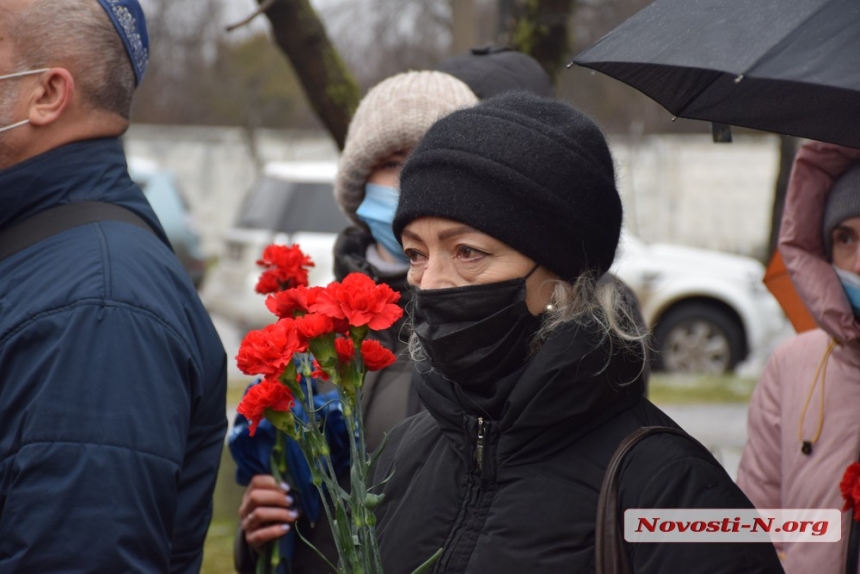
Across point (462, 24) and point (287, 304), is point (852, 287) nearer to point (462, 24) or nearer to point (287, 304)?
point (287, 304)

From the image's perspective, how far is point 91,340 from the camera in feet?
6.64

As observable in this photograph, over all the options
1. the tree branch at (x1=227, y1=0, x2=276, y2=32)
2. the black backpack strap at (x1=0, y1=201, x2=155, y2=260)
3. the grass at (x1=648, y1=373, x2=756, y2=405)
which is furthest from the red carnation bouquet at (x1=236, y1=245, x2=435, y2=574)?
the grass at (x1=648, y1=373, x2=756, y2=405)

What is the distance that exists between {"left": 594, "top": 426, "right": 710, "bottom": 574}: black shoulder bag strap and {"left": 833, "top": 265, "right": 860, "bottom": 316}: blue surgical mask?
1083mm

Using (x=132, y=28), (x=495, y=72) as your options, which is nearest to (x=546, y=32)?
(x=495, y=72)

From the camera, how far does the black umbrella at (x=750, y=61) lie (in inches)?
68.6

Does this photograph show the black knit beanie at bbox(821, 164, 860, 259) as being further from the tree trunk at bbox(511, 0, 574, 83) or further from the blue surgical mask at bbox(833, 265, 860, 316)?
the tree trunk at bbox(511, 0, 574, 83)

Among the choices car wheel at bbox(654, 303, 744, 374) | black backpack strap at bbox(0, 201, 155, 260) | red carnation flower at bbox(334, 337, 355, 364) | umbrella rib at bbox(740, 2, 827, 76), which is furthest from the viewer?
car wheel at bbox(654, 303, 744, 374)

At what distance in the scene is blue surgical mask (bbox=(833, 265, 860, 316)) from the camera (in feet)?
8.88

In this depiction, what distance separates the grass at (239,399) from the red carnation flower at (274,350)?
3635mm

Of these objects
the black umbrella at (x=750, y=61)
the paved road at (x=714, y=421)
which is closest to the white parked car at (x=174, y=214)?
the paved road at (x=714, y=421)

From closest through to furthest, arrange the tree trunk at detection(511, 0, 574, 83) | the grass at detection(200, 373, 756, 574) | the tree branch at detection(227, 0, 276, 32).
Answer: the tree branch at detection(227, 0, 276, 32) → the tree trunk at detection(511, 0, 574, 83) → the grass at detection(200, 373, 756, 574)

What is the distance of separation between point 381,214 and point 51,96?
94 cm

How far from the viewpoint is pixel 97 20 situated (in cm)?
242

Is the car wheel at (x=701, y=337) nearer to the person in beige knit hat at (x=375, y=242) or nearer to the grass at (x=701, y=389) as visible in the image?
the grass at (x=701, y=389)
